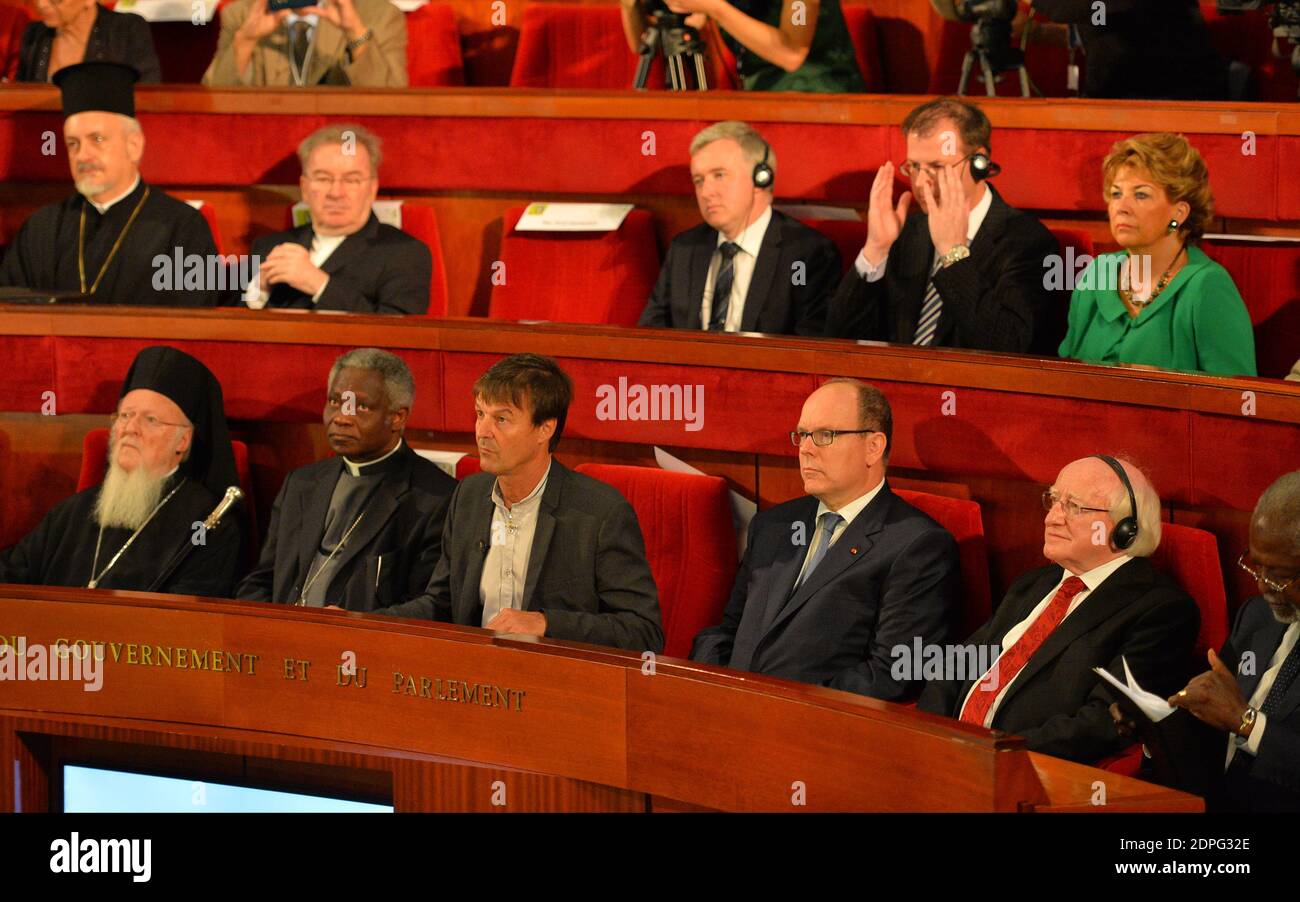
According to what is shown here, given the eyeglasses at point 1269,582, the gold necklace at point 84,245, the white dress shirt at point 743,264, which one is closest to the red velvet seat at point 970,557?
the eyeglasses at point 1269,582

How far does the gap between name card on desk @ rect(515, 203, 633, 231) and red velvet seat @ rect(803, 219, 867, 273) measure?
1.33 ft

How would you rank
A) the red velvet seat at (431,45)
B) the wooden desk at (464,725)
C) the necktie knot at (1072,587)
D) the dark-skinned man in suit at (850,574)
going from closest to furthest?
the wooden desk at (464,725)
the necktie knot at (1072,587)
the dark-skinned man in suit at (850,574)
the red velvet seat at (431,45)

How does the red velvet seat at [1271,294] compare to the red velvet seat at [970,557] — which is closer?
the red velvet seat at [970,557]

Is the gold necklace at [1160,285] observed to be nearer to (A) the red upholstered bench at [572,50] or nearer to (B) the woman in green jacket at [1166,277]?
(B) the woman in green jacket at [1166,277]

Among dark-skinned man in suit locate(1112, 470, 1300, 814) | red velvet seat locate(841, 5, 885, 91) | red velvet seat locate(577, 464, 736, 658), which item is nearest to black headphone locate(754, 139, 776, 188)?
red velvet seat locate(577, 464, 736, 658)

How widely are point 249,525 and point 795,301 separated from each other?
42.6 inches

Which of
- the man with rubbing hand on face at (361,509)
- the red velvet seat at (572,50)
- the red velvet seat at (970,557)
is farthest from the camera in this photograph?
the red velvet seat at (572,50)

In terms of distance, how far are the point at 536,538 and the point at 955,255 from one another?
3.03 ft

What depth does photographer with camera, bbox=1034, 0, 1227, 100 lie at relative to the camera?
11.4 ft

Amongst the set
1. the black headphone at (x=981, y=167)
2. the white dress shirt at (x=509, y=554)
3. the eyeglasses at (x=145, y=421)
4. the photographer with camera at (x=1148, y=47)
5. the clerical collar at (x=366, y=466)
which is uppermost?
the photographer with camera at (x=1148, y=47)

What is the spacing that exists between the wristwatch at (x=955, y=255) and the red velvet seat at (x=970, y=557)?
0.56m

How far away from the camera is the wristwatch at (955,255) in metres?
3.14

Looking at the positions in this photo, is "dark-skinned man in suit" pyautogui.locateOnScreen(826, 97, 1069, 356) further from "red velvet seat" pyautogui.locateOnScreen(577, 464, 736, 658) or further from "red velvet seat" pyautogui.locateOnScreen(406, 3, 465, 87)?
"red velvet seat" pyautogui.locateOnScreen(406, 3, 465, 87)
